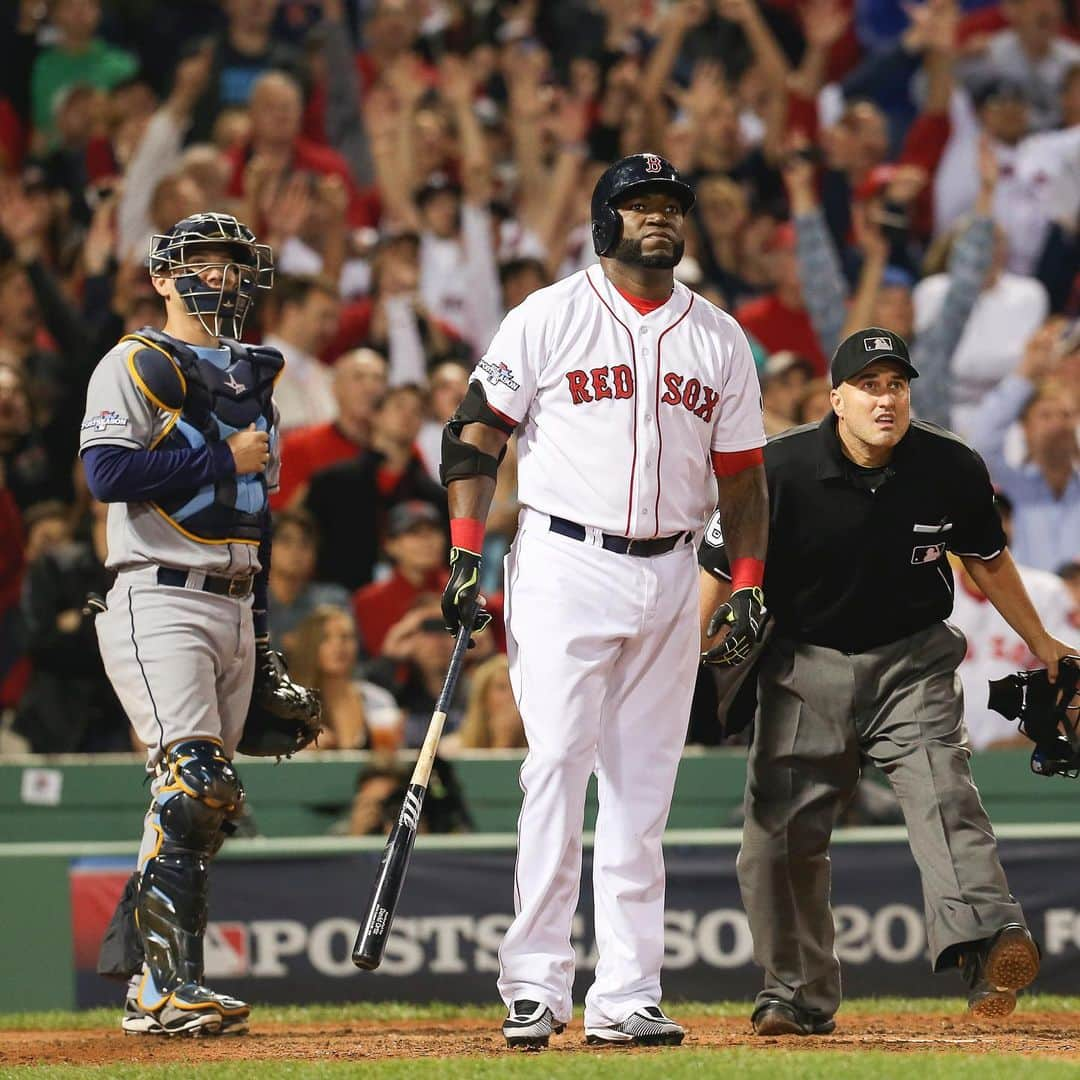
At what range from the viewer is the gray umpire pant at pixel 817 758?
16.9 feet

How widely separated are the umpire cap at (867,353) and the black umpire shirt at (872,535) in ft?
0.66

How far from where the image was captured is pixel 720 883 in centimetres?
732

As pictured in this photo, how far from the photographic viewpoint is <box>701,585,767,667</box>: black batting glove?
489 centimetres

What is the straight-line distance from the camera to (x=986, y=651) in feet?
28.4

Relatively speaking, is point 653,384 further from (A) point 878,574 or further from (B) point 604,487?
(A) point 878,574

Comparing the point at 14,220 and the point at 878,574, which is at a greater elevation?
the point at 14,220

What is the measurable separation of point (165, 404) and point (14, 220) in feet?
19.9

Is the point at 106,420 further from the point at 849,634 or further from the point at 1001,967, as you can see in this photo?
the point at 1001,967

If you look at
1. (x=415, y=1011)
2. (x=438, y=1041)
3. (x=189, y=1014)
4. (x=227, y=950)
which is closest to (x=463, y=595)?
(x=438, y=1041)

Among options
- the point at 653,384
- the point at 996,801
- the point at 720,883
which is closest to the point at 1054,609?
the point at 996,801

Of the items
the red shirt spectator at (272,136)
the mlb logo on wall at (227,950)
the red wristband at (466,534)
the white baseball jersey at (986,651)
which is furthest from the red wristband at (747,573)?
the red shirt spectator at (272,136)

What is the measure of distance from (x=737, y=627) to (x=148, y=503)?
1717mm

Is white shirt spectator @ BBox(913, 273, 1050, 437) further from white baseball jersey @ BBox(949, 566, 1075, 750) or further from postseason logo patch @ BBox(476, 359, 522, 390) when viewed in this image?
postseason logo patch @ BBox(476, 359, 522, 390)

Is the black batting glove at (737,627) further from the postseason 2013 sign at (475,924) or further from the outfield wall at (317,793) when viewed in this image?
the outfield wall at (317,793)
